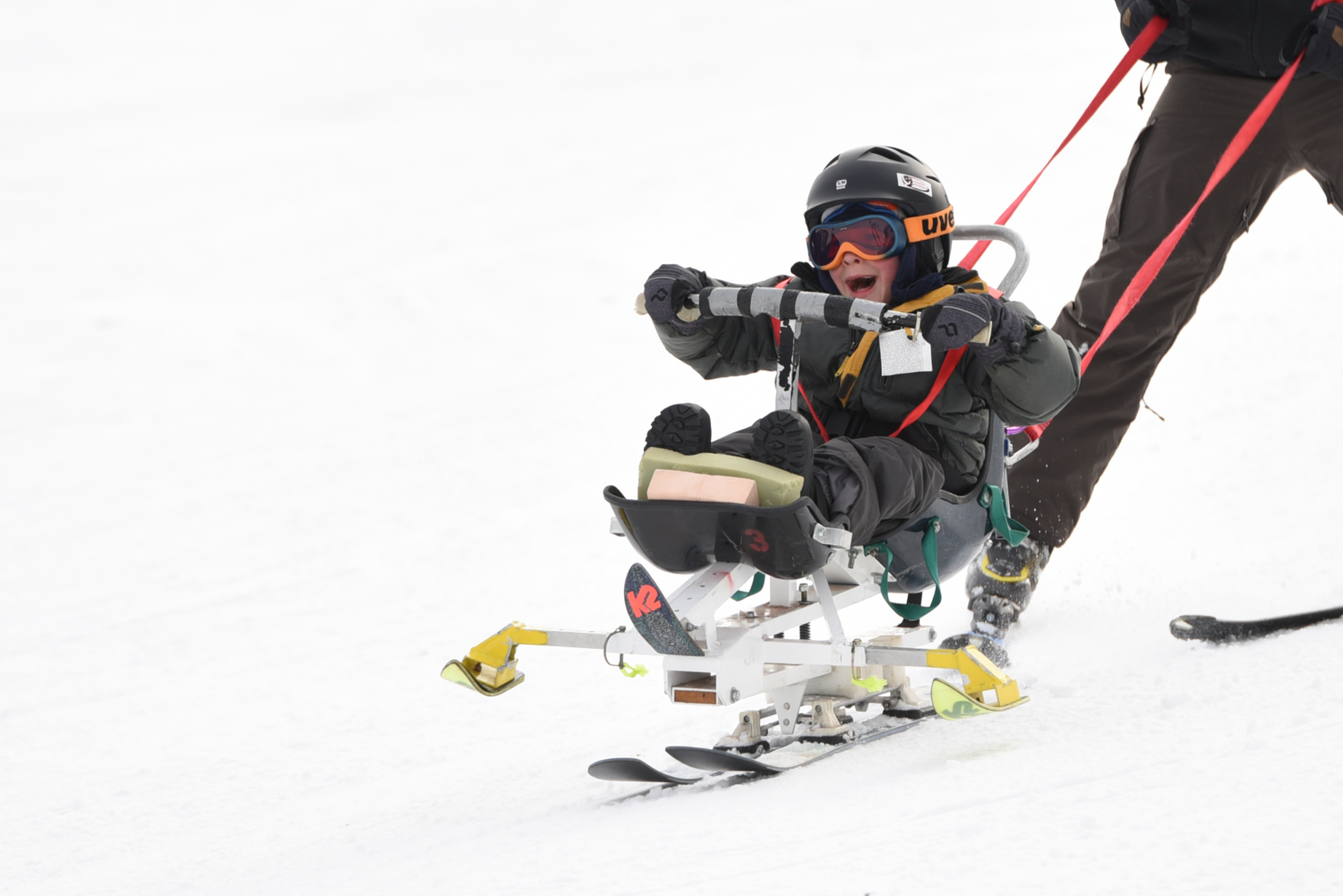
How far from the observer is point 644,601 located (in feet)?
10.5

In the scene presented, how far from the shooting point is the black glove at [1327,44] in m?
3.97

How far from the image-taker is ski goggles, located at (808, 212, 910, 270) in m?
3.66

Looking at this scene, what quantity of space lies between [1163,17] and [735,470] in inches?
90.6

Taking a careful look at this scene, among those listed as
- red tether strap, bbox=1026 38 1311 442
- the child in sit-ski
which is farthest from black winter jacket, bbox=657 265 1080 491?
red tether strap, bbox=1026 38 1311 442

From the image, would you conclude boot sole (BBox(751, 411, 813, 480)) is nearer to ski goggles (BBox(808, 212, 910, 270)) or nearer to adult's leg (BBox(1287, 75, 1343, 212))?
ski goggles (BBox(808, 212, 910, 270))

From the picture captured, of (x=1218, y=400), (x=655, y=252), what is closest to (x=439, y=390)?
(x=655, y=252)

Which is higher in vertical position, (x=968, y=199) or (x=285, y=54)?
(x=285, y=54)

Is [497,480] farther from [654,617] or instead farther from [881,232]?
[654,617]

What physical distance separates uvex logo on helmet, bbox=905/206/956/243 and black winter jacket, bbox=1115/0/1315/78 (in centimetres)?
124

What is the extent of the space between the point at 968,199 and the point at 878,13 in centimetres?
772

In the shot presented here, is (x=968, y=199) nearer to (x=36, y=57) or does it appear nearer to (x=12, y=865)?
(x=12, y=865)

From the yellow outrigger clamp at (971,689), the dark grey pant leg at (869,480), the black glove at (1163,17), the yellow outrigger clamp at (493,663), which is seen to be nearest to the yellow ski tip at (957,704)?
the yellow outrigger clamp at (971,689)

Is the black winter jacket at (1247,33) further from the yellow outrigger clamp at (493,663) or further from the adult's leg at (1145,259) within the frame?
the yellow outrigger clamp at (493,663)

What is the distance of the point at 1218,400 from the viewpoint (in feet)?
23.7
